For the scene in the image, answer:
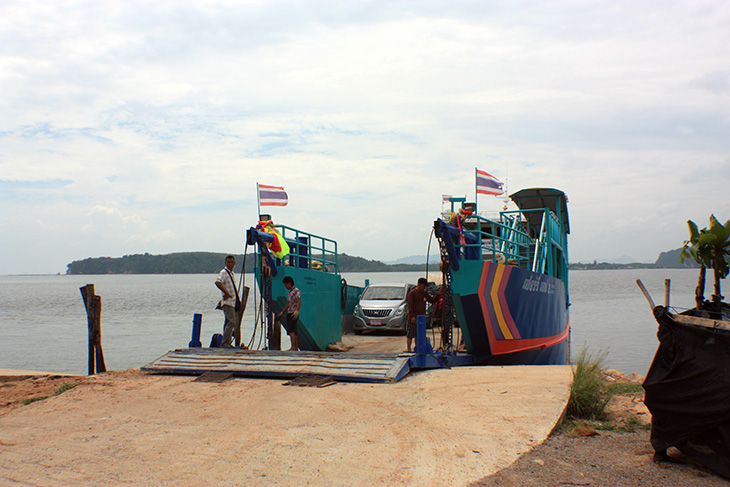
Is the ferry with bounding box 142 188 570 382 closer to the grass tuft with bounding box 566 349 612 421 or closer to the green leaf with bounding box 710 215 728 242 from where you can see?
the grass tuft with bounding box 566 349 612 421

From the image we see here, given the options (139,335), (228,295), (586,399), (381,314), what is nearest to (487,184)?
(381,314)

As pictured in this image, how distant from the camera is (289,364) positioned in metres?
10.6

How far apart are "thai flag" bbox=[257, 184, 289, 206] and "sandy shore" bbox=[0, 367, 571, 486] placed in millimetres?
5297

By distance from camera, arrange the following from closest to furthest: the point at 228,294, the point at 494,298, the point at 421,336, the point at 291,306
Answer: the point at 421,336 → the point at 494,298 → the point at 228,294 → the point at 291,306

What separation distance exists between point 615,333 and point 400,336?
67.5ft

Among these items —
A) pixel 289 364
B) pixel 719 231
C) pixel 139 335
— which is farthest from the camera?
pixel 139 335

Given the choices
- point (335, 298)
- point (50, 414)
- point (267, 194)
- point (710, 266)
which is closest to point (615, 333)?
point (335, 298)

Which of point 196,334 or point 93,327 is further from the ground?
point 196,334

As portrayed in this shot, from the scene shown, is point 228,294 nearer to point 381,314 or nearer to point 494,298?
point 494,298

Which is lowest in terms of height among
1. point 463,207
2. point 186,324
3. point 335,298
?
point 186,324

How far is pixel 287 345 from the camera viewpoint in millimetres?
26594

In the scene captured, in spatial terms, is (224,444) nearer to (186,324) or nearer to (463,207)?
(463,207)

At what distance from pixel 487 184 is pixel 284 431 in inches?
474

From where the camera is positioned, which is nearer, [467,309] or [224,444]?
[224,444]
